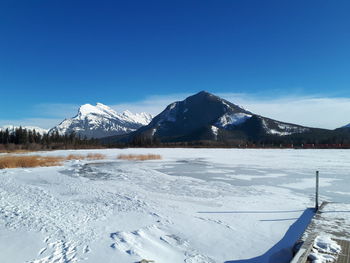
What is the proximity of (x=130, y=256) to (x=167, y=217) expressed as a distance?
2.60m

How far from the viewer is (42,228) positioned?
21.7 feet

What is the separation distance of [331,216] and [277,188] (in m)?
4.79

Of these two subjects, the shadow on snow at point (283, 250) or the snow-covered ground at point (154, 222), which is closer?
the shadow on snow at point (283, 250)

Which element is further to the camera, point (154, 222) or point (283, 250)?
point (154, 222)

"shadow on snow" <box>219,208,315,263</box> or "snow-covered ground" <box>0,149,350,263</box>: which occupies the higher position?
"snow-covered ground" <box>0,149,350,263</box>

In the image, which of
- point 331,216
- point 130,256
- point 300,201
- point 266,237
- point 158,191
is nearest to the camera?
point 130,256

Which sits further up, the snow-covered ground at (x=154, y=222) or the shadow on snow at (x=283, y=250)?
the snow-covered ground at (x=154, y=222)

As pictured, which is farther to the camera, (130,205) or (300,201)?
(300,201)

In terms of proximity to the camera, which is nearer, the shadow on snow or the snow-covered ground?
the shadow on snow

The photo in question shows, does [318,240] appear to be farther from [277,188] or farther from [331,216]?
[277,188]

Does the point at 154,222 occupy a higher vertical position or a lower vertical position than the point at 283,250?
higher

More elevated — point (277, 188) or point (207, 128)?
point (207, 128)

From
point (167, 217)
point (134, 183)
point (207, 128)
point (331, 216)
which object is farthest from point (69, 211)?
point (207, 128)

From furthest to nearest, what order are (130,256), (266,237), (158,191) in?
(158,191) → (266,237) → (130,256)
